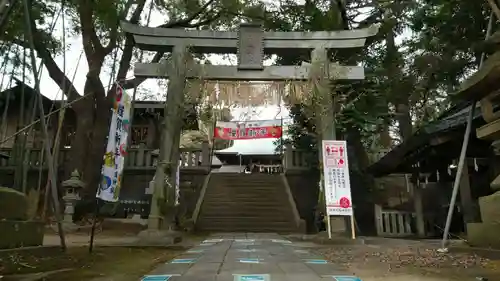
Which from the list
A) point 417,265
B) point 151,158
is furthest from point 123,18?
point 417,265

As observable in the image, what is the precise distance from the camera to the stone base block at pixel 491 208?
491cm

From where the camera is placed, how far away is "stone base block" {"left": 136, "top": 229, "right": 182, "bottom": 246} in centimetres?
717

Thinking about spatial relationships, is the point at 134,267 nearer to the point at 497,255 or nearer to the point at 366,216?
the point at 497,255

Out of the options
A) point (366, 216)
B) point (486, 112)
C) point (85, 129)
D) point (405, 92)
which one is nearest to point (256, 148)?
point (366, 216)

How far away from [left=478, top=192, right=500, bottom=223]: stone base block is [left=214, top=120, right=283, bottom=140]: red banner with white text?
481 inches

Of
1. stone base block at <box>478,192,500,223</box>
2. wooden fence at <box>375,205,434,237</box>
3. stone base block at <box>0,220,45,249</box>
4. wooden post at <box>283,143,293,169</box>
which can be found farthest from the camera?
wooden post at <box>283,143,293,169</box>

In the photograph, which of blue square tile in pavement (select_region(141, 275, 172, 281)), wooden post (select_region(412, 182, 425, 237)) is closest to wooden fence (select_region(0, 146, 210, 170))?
wooden post (select_region(412, 182, 425, 237))

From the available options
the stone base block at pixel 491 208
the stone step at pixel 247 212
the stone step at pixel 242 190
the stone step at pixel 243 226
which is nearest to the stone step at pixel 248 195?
the stone step at pixel 242 190

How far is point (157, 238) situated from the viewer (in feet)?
24.0

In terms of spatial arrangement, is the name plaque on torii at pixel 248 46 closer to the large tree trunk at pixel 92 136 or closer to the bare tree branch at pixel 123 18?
the bare tree branch at pixel 123 18

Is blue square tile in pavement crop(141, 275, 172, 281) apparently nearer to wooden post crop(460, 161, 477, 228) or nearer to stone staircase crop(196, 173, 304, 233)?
stone staircase crop(196, 173, 304, 233)

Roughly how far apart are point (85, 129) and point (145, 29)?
525 cm

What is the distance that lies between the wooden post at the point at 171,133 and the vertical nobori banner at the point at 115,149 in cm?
109

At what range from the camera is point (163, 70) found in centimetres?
885
